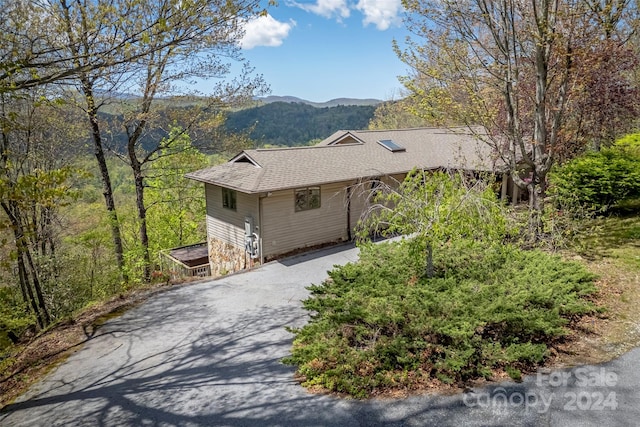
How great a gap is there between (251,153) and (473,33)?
7694 millimetres

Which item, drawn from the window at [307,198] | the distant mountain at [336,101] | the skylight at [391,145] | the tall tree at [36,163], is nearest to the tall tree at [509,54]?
the window at [307,198]

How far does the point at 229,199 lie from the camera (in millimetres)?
13781

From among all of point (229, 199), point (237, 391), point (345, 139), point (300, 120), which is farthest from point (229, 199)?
point (300, 120)

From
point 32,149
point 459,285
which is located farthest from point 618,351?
point 32,149

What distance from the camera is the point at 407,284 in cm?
739

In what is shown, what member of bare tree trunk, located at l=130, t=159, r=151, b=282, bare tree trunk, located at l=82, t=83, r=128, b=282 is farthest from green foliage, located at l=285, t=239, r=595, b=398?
bare tree trunk, located at l=130, t=159, r=151, b=282

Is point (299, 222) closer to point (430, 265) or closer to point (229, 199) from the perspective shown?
point (229, 199)

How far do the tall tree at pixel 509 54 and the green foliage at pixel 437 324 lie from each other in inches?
112

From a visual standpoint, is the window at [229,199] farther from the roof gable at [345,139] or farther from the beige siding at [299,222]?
the roof gable at [345,139]

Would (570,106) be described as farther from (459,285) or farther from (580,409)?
(580,409)

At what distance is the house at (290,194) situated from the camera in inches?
489

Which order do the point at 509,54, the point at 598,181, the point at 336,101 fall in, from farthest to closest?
1. the point at 336,101
2. the point at 598,181
3. the point at 509,54

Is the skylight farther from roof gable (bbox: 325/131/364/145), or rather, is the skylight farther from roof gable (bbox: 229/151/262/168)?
roof gable (bbox: 229/151/262/168)

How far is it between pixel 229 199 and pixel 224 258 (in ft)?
7.79
